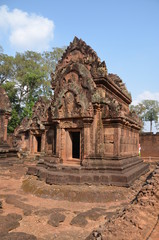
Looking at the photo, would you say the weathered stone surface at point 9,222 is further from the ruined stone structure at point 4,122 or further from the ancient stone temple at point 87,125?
the ruined stone structure at point 4,122

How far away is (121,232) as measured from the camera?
3.04 metres

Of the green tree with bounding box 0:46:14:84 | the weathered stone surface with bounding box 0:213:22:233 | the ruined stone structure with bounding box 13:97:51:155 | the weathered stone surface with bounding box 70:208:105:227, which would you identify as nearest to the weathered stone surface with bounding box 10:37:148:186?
the weathered stone surface with bounding box 70:208:105:227

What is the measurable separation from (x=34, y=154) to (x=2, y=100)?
656 centimetres

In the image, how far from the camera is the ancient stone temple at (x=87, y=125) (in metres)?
7.79

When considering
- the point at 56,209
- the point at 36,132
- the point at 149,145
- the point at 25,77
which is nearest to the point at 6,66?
the point at 25,77

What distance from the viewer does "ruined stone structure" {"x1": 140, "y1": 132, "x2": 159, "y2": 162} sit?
75.2 feet

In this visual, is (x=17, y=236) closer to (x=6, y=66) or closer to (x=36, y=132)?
(x=36, y=132)

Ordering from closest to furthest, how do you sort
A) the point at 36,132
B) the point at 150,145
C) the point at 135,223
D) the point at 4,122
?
1. the point at 135,223
2. the point at 4,122
3. the point at 36,132
4. the point at 150,145

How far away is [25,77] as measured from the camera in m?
29.4

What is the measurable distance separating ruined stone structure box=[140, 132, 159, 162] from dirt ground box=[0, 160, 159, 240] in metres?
16.6

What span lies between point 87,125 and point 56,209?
11.7 ft

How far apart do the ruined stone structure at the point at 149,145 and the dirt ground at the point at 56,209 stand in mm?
16612

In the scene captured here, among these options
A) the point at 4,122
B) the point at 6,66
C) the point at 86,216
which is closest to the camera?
the point at 86,216

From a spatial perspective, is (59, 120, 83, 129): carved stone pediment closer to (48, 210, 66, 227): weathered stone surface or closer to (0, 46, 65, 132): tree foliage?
(48, 210, 66, 227): weathered stone surface
